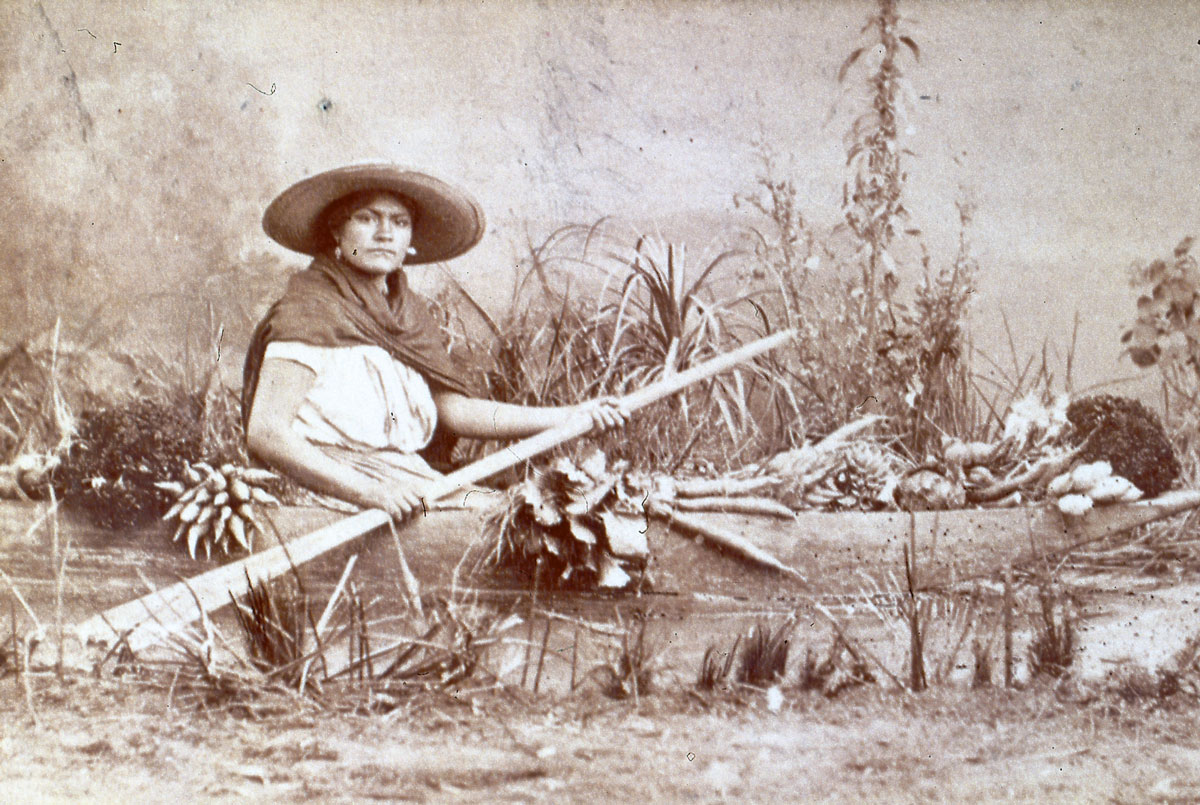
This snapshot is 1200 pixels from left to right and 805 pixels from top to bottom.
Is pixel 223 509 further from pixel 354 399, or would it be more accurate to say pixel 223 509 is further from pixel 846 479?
pixel 846 479

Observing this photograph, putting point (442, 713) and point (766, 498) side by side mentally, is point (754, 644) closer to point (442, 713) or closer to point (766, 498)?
point (766, 498)

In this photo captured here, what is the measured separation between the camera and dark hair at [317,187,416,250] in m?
3.12

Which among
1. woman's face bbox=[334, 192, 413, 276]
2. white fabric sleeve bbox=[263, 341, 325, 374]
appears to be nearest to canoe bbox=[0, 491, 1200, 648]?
white fabric sleeve bbox=[263, 341, 325, 374]

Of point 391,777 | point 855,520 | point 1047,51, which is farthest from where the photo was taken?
point 1047,51

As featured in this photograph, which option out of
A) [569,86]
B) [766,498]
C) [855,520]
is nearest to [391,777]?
[766,498]

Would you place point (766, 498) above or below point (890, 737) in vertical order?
above

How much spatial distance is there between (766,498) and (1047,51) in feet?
5.78

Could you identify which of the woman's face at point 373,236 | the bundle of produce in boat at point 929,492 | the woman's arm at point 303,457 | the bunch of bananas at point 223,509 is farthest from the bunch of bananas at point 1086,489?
the bunch of bananas at point 223,509

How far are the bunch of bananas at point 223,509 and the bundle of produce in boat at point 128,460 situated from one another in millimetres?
86

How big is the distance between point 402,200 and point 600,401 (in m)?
0.87

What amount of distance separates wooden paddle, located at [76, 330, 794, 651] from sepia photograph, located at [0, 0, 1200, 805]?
0.04ft

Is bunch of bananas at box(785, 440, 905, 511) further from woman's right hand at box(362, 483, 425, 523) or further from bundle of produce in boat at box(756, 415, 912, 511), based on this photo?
woman's right hand at box(362, 483, 425, 523)

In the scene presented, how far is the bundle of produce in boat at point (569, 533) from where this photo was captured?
3000 mm

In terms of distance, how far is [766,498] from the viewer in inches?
123
